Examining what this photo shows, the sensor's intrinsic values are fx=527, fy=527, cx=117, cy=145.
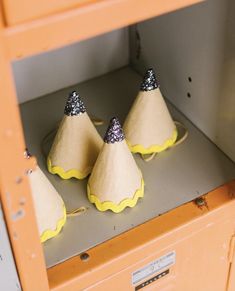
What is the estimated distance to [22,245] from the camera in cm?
56

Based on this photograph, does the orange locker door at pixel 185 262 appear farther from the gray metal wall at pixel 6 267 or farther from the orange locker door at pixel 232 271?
the gray metal wall at pixel 6 267

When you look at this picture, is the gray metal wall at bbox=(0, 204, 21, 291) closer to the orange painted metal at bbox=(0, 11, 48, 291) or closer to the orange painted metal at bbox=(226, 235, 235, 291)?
the orange painted metal at bbox=(0, 11, 48, 291)

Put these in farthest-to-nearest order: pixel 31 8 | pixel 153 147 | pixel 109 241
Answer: pixel 153 147 → pixel 109 241 → pixel 31 8

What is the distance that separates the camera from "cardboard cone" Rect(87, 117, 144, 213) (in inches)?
27.3

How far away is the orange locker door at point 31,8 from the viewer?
1.35 ft

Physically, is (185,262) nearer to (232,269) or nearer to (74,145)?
(232,269)

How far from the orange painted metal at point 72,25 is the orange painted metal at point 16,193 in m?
0.02

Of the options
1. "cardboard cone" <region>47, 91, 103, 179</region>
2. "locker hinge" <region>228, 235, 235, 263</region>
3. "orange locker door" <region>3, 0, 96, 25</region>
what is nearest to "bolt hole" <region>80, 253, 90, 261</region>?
"cardboard cone" <region>47, 91, 103, 179</region>

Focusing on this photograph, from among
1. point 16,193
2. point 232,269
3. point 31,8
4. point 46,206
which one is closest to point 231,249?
point 232,269

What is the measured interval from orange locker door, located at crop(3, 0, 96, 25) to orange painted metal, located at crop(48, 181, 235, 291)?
0.36 meters

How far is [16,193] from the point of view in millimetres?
506

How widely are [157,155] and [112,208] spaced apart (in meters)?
0.14

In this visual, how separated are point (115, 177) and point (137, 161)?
4.7 inches

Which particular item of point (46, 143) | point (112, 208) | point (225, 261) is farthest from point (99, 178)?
point (225, 261)
